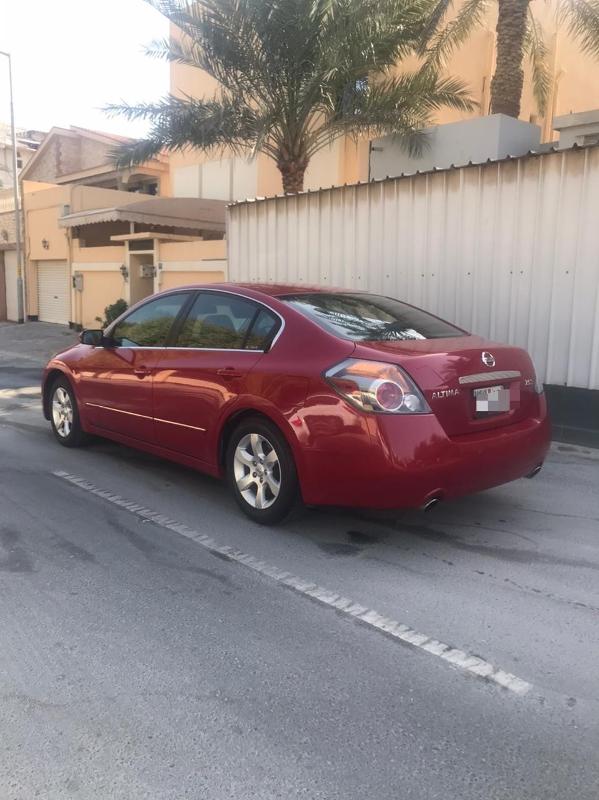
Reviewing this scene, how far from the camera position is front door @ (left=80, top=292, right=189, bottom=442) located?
530cm

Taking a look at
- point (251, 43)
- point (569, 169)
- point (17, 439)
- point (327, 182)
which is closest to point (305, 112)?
point (251, 43)

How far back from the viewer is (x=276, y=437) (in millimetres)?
4215

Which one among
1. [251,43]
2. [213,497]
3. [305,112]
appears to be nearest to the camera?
[213,497]

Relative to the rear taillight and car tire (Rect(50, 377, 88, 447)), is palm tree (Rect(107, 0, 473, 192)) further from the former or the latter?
the rear taillight

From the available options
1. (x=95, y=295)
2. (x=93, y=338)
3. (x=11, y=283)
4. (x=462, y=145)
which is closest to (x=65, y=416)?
(x=93, y=338)

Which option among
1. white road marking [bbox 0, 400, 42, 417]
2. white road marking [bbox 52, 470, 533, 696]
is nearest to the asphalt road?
white road marking [bbox 52, 470, 533, 696]

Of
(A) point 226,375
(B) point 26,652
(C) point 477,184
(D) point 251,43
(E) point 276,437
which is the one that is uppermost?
(D) point 251,43

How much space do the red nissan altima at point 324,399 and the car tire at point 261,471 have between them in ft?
0.03

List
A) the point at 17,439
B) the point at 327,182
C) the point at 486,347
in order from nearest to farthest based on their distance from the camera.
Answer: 1. the point at 486,347
2. the point at 17,439
3. the point at 327,182

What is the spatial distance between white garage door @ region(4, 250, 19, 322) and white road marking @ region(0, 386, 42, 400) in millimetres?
15190

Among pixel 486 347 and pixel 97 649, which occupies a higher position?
pixel 486 347

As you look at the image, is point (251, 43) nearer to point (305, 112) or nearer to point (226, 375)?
point (305, 112)

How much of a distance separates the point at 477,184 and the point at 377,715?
20.3 ft

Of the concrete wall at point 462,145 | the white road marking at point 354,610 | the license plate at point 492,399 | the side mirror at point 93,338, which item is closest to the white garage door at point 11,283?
the concrete wall at point 462,145
